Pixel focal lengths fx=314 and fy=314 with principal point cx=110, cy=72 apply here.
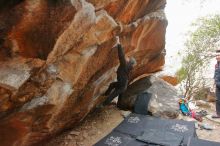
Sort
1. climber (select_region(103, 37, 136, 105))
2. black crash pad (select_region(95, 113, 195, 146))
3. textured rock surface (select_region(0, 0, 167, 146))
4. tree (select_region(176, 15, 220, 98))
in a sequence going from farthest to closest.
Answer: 1. tree (select_region(176, 15, 220, 98))
2. climber (select_region(103, 37, 136, 105))
3. black crash pad (select_region(95, 113, 195, 146))
4. textured rock surface (select_region(0, 0, 167, 146))

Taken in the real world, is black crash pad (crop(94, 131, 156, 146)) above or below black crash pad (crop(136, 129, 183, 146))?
below

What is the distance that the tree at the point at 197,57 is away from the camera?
12.7 meters

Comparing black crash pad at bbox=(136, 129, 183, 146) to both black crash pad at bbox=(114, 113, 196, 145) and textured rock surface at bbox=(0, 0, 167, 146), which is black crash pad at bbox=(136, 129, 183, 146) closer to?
black crash pad at bbox=(114, 113, 196, 145)

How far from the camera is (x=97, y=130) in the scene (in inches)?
314

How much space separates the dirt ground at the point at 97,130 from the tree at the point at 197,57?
3575mm

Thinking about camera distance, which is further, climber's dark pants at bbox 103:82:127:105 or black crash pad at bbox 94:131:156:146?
climber's dark pants at bbox 103:82:127:105

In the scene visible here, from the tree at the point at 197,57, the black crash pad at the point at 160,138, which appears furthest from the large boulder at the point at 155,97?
the tree at the point at 197,57

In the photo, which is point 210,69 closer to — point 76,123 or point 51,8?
point 76,123

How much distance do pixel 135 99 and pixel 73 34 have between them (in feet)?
13.6

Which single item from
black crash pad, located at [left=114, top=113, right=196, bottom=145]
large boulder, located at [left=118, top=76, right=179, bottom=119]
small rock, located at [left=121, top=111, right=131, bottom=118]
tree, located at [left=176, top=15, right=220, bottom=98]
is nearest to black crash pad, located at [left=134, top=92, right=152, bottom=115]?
large boulder, located at [left=118, top=76, right=179, bottom=119]

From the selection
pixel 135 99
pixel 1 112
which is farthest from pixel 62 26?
pixel 135 99

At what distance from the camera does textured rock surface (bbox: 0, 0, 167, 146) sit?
4801mm

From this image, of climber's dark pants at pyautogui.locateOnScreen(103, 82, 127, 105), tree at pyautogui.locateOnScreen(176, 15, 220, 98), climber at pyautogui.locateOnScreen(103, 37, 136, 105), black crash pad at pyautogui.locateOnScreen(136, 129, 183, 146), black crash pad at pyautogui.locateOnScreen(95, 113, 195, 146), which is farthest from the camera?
tree at pyautogui.locateOnScreen(176, 15, 220, 98)

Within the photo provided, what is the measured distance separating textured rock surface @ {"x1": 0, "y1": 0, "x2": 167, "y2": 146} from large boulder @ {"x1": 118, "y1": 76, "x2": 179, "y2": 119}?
3.72 ft
